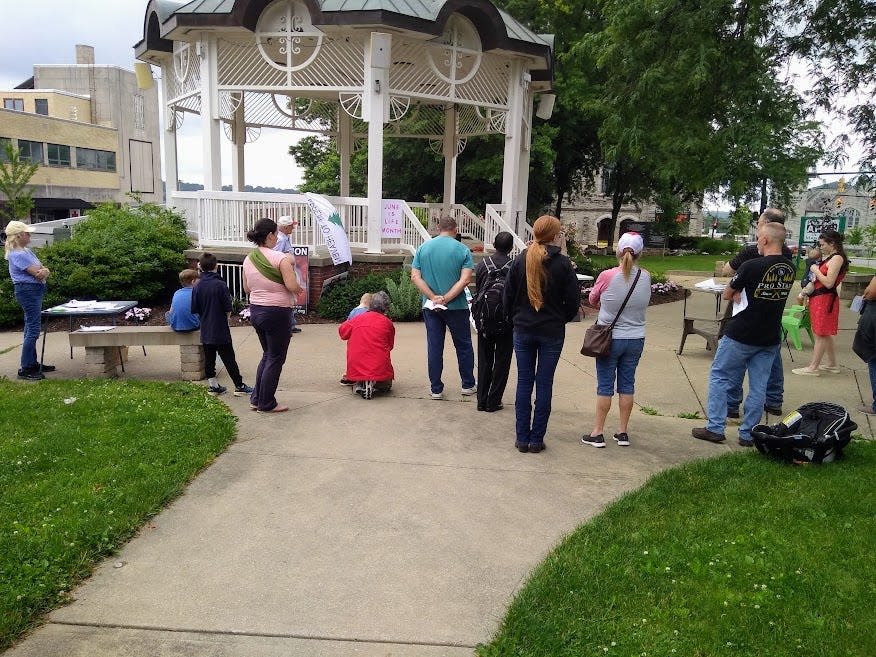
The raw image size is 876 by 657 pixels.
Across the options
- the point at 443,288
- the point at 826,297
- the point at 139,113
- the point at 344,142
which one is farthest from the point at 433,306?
the point at 139,113

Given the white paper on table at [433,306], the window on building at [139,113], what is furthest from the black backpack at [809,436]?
the window on building at [139,113]

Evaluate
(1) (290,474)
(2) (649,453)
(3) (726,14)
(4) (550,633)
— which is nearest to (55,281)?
(1) (290,474)

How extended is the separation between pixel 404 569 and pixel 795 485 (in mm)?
2765

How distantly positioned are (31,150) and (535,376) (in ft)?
179

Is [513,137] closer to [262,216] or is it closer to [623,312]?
[262,216]

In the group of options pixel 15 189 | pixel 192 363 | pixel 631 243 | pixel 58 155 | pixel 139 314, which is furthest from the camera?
pixel 58 155

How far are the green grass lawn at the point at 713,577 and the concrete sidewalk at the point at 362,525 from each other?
25cm

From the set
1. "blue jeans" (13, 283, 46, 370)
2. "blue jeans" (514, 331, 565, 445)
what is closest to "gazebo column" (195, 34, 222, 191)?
"blue jeans" (13, 283, 46, 370)

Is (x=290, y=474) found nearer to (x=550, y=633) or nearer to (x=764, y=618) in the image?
(x=550, y=633)

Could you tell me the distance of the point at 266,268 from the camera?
20.1ft

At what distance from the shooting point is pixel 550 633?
3.14 m

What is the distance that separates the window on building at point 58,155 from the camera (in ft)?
169

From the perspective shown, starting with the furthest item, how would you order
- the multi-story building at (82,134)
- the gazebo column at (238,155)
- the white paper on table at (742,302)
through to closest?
the multi-story building at (82,134), the gazebo column at (238,155), the white paper on table at (742,302)

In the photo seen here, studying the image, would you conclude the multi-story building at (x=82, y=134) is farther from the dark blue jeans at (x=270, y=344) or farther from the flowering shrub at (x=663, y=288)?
the dark blue jeans at (x=270, y=344)
